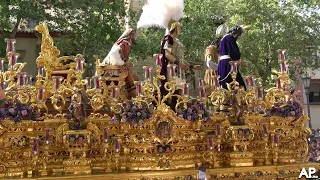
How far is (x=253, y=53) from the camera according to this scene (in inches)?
650

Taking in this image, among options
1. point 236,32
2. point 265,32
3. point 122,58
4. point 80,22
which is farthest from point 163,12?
point 265,32

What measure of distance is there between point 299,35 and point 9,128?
1416 cm

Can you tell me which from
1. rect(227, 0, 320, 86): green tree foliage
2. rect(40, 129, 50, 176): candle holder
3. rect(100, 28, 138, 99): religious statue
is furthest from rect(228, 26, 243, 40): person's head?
rect(227, 0, 320, 86): green tree foliage

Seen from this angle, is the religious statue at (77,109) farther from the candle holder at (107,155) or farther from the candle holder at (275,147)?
the candle holder at (275,147)

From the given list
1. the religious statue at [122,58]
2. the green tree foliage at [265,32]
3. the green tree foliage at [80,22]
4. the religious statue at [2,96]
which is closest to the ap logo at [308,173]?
the religious statue at [122,58]

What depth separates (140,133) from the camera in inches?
229

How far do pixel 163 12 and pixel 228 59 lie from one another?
5.59 ft

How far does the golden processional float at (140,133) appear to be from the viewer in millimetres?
5484

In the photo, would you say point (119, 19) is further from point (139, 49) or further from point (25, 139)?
point (25, 139)

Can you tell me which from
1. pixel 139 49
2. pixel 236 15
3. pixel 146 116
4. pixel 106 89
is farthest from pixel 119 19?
pixel 146 116

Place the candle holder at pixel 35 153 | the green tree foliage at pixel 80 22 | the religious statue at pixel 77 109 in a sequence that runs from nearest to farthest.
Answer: the candle holder at pixel 35 153
the religious statue at pixel 77 109
the green tree foliage at pixel 80 22

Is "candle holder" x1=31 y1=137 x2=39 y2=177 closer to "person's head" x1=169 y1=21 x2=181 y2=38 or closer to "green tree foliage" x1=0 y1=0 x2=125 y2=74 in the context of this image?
"person's head" x1=169 y1=21 x2=181 y2=38

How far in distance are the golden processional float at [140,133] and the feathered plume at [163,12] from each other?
193cm

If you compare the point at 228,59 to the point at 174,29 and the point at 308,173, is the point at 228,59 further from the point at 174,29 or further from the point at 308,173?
the point at 308,173
